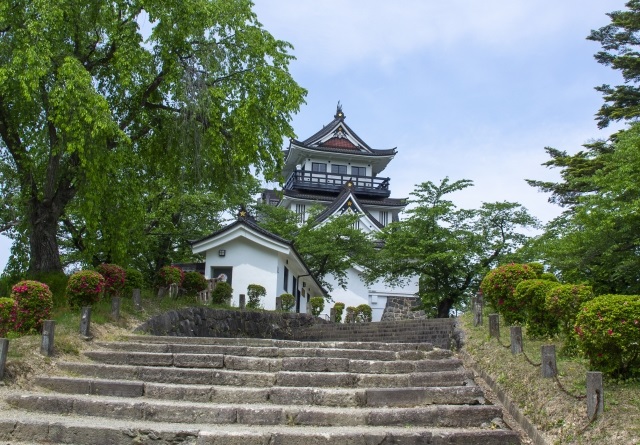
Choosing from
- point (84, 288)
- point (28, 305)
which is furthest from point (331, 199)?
point (28, 305)

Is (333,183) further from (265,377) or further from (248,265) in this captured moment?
(265,377)

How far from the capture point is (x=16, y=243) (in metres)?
16.4

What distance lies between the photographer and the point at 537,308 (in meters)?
10.4

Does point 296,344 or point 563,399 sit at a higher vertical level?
point 296,344

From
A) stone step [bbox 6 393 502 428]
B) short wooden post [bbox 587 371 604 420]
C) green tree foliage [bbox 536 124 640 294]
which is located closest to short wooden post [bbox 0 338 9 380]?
stone step [bbox 6 393 502 428]

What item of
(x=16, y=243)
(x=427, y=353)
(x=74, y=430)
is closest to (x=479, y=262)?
(x=427, y=353)

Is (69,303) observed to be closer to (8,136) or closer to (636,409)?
(8,136)

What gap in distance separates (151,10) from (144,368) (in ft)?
29.1

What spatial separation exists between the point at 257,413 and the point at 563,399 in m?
3.70

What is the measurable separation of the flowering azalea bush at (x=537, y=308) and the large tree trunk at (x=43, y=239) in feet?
35.0

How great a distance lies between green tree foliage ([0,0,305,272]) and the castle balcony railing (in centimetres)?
2540

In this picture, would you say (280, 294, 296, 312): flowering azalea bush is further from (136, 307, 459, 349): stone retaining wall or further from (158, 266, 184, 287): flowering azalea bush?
(158, 266, 184, 287): flowering azalea bush

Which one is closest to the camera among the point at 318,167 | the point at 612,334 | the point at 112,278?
the point at 612,334

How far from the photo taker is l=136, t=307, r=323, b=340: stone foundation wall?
569 inches
